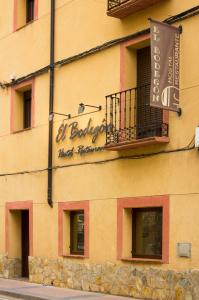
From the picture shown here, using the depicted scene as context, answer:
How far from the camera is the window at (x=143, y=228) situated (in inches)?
512

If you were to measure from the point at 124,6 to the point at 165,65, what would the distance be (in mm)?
2080

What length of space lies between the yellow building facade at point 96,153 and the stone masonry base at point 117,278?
2 centimetres

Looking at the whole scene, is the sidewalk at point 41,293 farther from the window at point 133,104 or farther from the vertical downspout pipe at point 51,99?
the window at point 133,104

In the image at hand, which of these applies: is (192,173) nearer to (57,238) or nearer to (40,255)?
(57,238)

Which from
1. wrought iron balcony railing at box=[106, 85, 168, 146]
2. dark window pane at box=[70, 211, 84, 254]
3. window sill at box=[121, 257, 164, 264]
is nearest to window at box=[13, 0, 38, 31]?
wrought iron balcony railing at box=[106, 85, 168, 146]

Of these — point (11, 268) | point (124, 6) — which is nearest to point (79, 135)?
point (124, 6)

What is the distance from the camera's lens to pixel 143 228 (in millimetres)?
13969

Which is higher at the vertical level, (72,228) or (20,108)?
(20,108)

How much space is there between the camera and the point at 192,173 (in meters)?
12.3

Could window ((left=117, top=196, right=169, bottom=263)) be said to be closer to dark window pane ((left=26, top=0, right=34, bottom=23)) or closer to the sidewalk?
the sidewalk

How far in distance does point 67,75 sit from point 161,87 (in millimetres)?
4724

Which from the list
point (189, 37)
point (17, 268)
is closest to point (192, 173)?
point (189, 37)

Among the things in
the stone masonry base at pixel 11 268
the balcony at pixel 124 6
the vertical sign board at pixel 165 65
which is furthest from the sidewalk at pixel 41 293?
the balcony at pixel 124 6

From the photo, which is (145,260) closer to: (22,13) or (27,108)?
(27,108)
